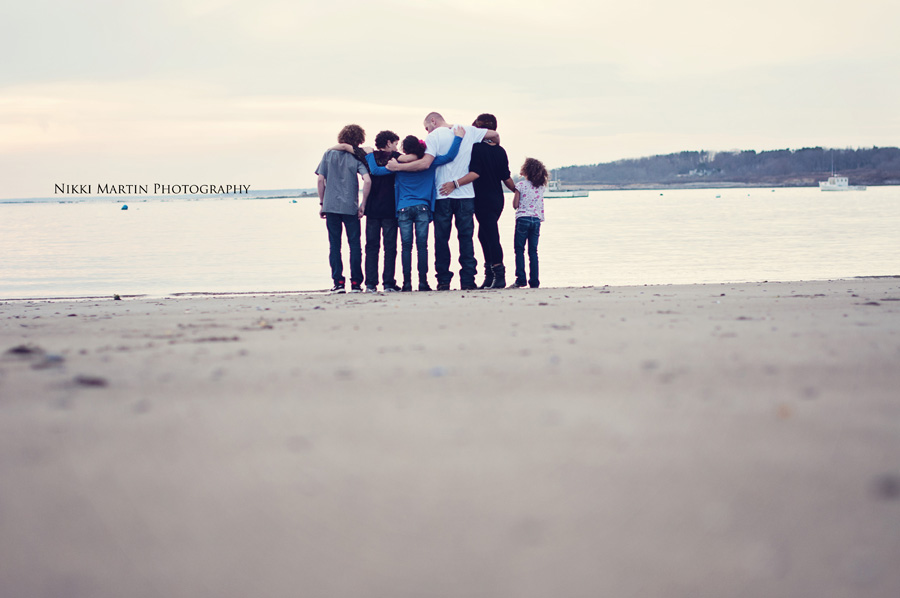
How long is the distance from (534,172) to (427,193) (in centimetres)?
133

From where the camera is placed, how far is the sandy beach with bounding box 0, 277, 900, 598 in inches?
55.5

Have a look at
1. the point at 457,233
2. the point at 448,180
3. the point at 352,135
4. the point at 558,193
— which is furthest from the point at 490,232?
the point at 558,193

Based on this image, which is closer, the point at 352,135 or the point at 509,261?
the point at 352,135

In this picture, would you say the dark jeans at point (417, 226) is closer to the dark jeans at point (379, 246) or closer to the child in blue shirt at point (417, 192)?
the child in blue shirt at point (417, 192)

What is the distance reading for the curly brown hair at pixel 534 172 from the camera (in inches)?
318

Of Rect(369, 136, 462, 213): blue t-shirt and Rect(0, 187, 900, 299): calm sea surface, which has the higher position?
Rect(369, 136, 462, 213): blue t-shirt

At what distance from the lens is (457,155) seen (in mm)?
7438

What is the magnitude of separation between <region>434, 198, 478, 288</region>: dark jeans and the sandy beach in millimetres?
4481

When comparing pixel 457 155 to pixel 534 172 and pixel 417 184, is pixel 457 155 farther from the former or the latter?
pixel 534 172

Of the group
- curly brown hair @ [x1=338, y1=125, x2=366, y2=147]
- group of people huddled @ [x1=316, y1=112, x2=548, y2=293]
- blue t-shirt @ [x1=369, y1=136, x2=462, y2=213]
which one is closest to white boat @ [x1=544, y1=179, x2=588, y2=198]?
group of people huddled @ [x1=316, y1=112, x2=548, y2=293]

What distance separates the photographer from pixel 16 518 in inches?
63.2

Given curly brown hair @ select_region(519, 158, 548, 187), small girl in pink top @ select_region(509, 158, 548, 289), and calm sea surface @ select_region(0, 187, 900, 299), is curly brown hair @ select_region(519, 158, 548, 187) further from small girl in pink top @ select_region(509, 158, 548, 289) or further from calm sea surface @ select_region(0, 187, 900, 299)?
calm sea surface @ select_region(0, 187, 900, 299)

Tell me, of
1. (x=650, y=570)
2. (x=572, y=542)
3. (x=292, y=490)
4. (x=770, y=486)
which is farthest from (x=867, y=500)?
(x=292, y=490)

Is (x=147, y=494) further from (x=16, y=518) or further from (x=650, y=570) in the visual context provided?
(x=650, y=570)
